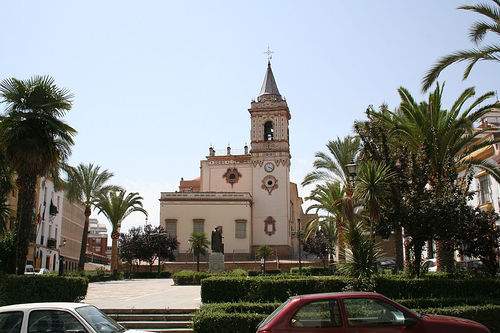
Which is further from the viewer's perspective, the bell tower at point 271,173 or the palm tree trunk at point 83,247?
the bell tower at point 271,173

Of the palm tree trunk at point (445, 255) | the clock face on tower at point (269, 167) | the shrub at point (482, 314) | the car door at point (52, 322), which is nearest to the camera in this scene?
the car door at point (52, 322)

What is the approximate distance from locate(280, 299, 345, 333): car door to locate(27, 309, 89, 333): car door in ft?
9.98

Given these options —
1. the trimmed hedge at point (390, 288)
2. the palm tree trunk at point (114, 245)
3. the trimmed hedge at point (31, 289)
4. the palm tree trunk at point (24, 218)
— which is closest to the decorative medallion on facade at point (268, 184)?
the palm tree trunk at point (114, 245)

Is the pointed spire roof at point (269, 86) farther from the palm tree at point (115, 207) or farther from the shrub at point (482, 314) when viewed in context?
the shrub at point (482, 314)

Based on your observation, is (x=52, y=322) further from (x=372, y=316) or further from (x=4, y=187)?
(x=4, y=187)

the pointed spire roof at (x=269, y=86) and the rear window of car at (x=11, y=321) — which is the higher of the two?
the pointed spire roof at (x=269, y=86)

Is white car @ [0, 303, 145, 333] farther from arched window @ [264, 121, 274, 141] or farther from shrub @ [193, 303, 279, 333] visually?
arched window @ [264, 121, 274, 141]

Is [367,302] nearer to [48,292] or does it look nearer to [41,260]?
[48,292]

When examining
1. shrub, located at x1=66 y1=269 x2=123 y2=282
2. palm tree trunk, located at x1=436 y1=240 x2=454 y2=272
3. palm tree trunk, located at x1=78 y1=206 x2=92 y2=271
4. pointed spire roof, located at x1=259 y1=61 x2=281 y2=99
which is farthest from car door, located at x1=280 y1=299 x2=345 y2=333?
pointed spire roof, located at x1=259 y1=61 x2=281 y2=99

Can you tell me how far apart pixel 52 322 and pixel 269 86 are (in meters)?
55.7

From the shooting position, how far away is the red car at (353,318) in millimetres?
7297

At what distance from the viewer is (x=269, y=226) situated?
58219 millimetres

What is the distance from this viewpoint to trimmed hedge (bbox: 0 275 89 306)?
14.7m

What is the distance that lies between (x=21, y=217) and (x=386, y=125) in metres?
15.1
